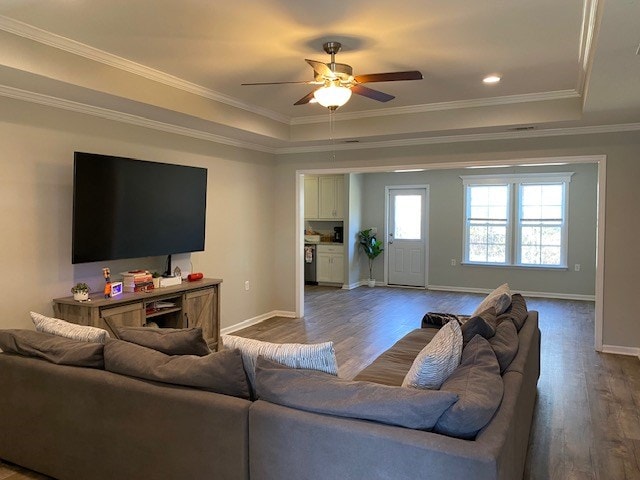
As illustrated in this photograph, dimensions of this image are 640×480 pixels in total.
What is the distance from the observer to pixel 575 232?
27.5 ft

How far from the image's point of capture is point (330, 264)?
9773mm

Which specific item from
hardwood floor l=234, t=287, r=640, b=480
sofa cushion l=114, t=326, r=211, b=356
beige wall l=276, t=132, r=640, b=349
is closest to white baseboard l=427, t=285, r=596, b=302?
hardwood floor l=234, t=287, r=640, b=480

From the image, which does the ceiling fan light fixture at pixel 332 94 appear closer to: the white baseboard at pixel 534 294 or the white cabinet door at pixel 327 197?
the white cabinet door at pixel 327 197

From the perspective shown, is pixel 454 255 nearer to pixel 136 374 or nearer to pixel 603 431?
pixel 603 431

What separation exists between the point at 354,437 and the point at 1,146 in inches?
135

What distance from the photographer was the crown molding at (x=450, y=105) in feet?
15.9

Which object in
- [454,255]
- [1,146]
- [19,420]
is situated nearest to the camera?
[19,420]

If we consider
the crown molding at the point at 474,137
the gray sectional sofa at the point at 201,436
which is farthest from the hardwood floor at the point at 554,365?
the crown molding at the point at 474,137

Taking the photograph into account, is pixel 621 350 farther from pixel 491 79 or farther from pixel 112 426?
pixel 112 426

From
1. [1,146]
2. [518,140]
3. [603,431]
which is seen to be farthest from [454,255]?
[1,146]

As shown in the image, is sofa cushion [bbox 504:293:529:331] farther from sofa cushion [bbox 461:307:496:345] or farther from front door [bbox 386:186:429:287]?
front door [bbox 386:186:429:287]

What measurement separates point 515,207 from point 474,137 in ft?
11.9

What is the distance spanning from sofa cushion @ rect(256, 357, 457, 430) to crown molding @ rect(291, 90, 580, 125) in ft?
13.0

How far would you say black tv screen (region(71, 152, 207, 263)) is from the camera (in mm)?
3959
